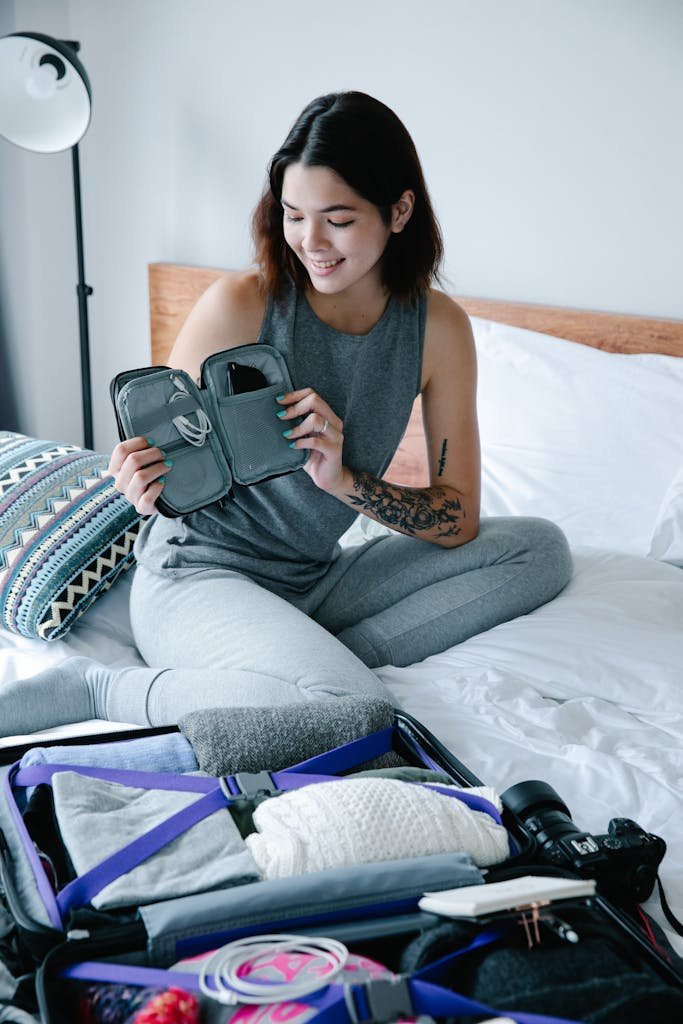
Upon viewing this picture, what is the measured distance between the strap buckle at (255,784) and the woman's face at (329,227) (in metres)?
0.68

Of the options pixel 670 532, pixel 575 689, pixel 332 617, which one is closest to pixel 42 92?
pixel 332 617

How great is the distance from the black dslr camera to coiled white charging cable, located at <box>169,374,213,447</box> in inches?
22.0

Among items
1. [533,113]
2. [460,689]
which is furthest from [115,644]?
[533,113]

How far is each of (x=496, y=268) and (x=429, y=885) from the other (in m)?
1.67

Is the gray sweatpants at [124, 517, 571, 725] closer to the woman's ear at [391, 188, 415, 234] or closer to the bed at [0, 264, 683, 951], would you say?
the bed at [0, 264, 683, 951]

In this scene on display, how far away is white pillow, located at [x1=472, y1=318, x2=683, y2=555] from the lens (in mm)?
1716

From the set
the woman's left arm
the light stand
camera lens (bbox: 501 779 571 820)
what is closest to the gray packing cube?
camera lens (bbox: 501 779 571 820)

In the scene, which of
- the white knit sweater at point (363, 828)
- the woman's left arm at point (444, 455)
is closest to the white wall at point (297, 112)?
the woman's left arm at point (444, 455)

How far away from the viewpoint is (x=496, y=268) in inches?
84.0

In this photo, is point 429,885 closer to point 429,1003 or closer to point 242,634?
point 429,1003

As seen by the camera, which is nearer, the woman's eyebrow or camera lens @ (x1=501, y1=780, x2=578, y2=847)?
camera lens @ (x1=501, y1=780, x2=578, y2=847)

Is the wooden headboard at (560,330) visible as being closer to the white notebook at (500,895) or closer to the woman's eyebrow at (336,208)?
the woman's eyebrow at (336,208)

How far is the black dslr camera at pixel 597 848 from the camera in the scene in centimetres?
77

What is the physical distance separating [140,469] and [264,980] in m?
0.65
